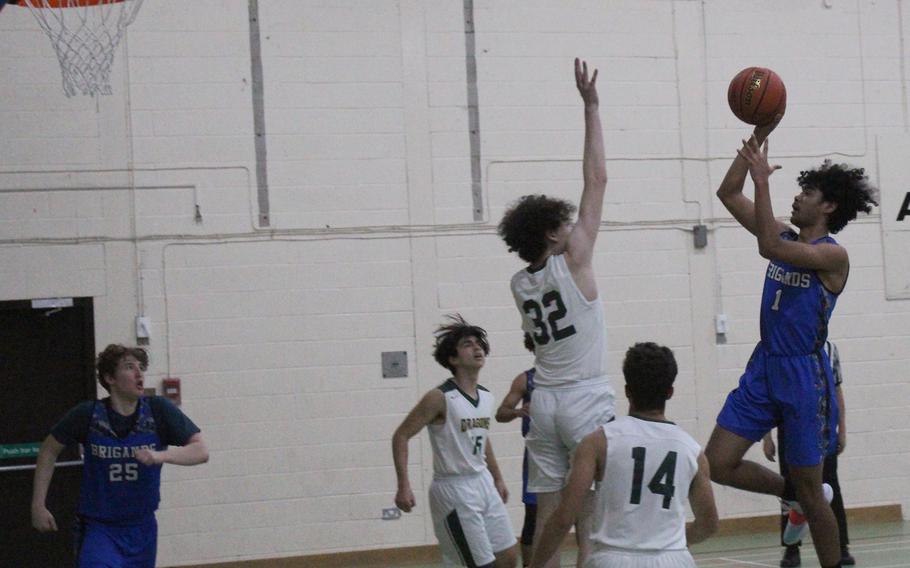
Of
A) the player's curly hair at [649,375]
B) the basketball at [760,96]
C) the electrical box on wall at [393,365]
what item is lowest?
the electrical box on wall at [393,365]

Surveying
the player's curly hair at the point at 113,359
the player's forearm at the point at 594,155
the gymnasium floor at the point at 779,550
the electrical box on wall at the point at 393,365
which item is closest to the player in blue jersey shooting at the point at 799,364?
the player's forearm at the point at 594,155

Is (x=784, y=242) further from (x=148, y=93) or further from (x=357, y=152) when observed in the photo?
(x=148, y=93)

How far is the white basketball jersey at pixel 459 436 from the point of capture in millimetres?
6945

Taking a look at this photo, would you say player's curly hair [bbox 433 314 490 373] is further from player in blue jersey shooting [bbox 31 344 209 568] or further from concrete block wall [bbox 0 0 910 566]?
concrete block wall [bbox 0 0 910 566]

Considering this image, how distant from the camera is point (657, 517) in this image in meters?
4.51

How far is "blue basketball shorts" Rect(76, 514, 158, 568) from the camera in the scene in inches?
246

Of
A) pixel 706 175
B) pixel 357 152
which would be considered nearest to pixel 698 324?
pixel 706 175

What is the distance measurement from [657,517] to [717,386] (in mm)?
7511

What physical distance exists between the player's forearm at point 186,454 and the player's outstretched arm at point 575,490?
2366 millimetres

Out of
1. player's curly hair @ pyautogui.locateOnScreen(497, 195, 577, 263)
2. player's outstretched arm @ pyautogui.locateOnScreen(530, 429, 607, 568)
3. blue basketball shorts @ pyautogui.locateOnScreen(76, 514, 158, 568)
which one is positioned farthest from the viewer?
blue basketball shorts @ pyautogui.locateOnScreen(76, 514, 158, 568)

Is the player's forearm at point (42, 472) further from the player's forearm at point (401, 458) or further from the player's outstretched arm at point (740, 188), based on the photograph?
the player's outstretched arm at point (740, 188)

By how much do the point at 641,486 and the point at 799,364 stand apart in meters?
2.19

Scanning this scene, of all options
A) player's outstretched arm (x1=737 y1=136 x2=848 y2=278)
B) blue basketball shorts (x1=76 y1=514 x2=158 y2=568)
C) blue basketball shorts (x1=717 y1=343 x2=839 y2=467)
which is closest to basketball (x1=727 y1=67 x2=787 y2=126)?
player's outstretched arm (x1=737 y1=136 x2=848 y2=278)

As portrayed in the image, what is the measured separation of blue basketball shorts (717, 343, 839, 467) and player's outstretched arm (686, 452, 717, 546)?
172 centimetres
